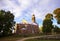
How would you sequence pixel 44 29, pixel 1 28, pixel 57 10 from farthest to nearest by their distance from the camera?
pixel 1 28, pixel 44 29, pixel 57 10

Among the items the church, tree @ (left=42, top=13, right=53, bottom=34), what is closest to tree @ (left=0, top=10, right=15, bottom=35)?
the church

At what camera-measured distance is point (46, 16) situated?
10734 mm

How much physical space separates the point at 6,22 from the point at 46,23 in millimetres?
3391

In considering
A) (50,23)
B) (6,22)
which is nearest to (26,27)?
(6,22)

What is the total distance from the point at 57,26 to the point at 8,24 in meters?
4.20

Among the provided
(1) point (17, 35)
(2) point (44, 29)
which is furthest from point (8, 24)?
(2) point (44, 29)

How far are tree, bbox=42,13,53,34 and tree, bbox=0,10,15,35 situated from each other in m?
2.60

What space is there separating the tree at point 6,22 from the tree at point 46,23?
2.60 m

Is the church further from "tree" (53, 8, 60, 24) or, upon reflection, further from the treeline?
"tree" (53, 8, 60, 24)

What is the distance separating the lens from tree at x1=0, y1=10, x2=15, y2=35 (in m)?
12.2

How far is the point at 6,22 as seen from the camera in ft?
41.3

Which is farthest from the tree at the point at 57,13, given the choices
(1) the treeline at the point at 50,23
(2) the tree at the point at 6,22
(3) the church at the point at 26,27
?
(2) the tree at the point at 6,22

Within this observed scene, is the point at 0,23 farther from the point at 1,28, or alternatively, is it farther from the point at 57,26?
→ the point at 57,26

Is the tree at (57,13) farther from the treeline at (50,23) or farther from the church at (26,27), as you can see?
the church at (26,27)
